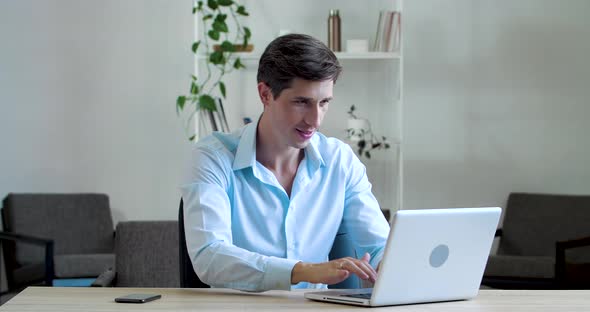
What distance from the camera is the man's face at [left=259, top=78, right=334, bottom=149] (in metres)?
2.28

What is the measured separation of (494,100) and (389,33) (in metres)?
0.87

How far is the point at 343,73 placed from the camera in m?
5.03

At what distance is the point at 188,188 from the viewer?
89.6 inches

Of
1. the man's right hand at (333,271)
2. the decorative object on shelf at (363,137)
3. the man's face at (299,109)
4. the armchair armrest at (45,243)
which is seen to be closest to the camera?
the man's right hand at (333,271)

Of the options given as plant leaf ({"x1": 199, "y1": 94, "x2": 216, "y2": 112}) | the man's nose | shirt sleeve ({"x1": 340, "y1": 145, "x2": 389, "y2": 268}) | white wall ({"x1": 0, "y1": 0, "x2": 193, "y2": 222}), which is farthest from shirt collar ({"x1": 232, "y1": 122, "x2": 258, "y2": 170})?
white wall ({"x1": 0, "y1": 0, "x2": 193, "y2": 222})

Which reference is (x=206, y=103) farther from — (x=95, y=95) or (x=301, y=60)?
(x=301, y=60)

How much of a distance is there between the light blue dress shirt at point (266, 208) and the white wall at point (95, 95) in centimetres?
273

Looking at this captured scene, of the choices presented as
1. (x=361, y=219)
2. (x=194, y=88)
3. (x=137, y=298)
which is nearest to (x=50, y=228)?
(x=194, y=88)

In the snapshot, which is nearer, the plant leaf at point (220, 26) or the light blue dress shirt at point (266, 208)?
→ the light blue dress shirt at point (266, 208)

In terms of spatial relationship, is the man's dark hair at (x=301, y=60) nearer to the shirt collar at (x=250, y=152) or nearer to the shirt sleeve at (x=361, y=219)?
the shirt collar at (x=250, y=152)

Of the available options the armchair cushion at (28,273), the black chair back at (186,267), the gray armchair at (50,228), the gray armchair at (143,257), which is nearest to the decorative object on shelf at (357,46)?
the gray armchair at (50,228)

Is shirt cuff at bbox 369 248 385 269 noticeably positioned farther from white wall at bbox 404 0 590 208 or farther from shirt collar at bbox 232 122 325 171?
white wall at bbox 404 0 590 208

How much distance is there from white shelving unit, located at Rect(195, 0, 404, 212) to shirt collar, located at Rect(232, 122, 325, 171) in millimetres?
2605

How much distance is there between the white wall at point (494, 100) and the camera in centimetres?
515
